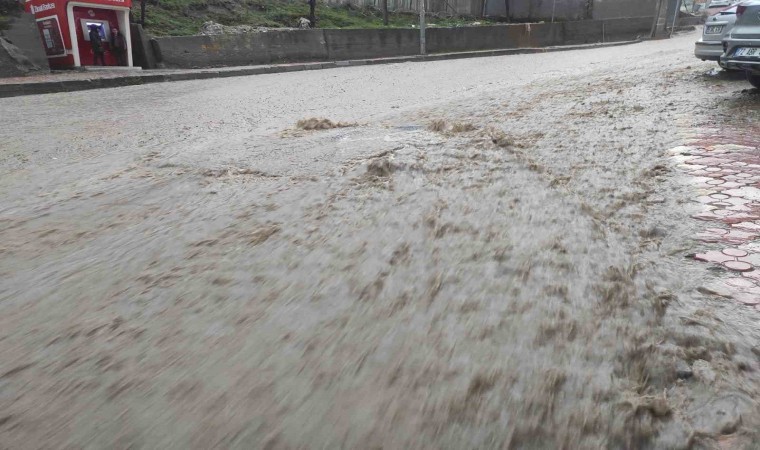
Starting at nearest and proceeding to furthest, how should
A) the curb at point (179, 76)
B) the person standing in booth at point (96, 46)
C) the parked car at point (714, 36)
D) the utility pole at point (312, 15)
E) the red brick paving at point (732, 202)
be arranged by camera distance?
the red brick paving at point (732, 202) → the parked car at point (714, 36) → the curb at point (179, 76) → the person standing in booth at point (96, 46) → the utility pole at point (312, 15)

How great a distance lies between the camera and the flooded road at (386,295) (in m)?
1.20

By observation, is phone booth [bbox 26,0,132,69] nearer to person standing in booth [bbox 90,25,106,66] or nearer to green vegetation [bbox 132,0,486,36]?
person standing in booth [bbox 90,25,106,66]

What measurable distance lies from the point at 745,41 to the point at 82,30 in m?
12.9

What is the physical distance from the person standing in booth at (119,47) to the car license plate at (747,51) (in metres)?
12.5

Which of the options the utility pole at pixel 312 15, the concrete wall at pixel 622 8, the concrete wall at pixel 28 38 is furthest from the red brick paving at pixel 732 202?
the concrete wall at pixel 622 8

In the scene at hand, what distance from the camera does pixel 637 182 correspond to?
2.86 metres

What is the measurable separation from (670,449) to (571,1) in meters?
29.8

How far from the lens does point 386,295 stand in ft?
5.72

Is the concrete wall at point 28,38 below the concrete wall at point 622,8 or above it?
below

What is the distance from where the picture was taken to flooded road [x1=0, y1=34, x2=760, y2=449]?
1195 mm

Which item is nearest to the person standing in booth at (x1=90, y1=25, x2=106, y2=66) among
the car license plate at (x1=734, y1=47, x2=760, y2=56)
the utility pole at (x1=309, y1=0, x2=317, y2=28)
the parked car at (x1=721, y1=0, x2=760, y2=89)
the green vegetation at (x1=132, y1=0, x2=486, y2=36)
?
the green vegetation at (x1=132, y1=0, x2=486, y2=36)

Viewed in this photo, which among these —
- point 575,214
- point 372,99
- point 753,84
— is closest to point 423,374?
point 575,214

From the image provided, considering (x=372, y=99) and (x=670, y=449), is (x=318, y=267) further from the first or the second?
(x=372, y=99)

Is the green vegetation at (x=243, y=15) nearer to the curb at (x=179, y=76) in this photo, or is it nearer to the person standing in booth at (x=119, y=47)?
the person standing in booth at (x=119, y=47)
